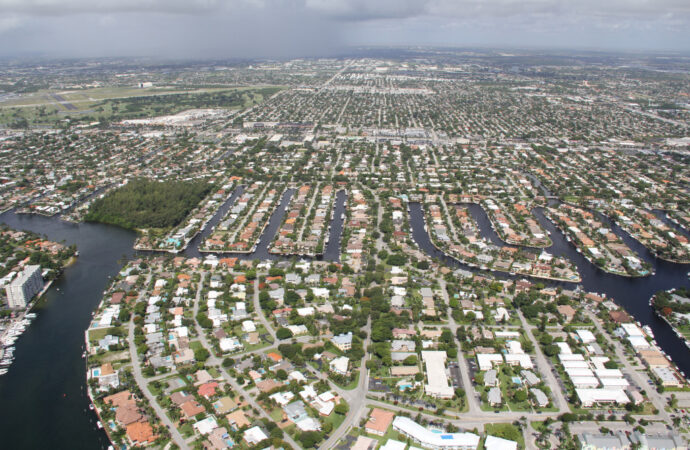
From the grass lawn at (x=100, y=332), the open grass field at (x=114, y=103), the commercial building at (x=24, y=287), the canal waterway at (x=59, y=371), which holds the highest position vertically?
the open grass field at (x=114, y=103)

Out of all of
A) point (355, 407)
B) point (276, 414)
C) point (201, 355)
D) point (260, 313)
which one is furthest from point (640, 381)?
point (201, 355)

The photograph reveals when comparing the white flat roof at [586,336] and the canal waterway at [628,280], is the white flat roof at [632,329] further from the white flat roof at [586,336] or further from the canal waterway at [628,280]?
the white flat roof at [586,336]

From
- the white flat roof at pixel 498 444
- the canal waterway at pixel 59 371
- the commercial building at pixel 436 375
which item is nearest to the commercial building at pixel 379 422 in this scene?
the commercial building at pixel 436 375

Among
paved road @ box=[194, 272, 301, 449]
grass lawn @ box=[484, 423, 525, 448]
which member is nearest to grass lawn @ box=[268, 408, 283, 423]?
paved road @ box=[194, 272, 301, 449]

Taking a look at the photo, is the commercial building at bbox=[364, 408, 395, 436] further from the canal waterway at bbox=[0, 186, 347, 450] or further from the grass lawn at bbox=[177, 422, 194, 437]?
the canal waterway at bbox=[0, 186, 347, 450]

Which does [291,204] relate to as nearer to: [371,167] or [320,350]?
[371,167]

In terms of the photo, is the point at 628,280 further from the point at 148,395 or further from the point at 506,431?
the point at 148,395
